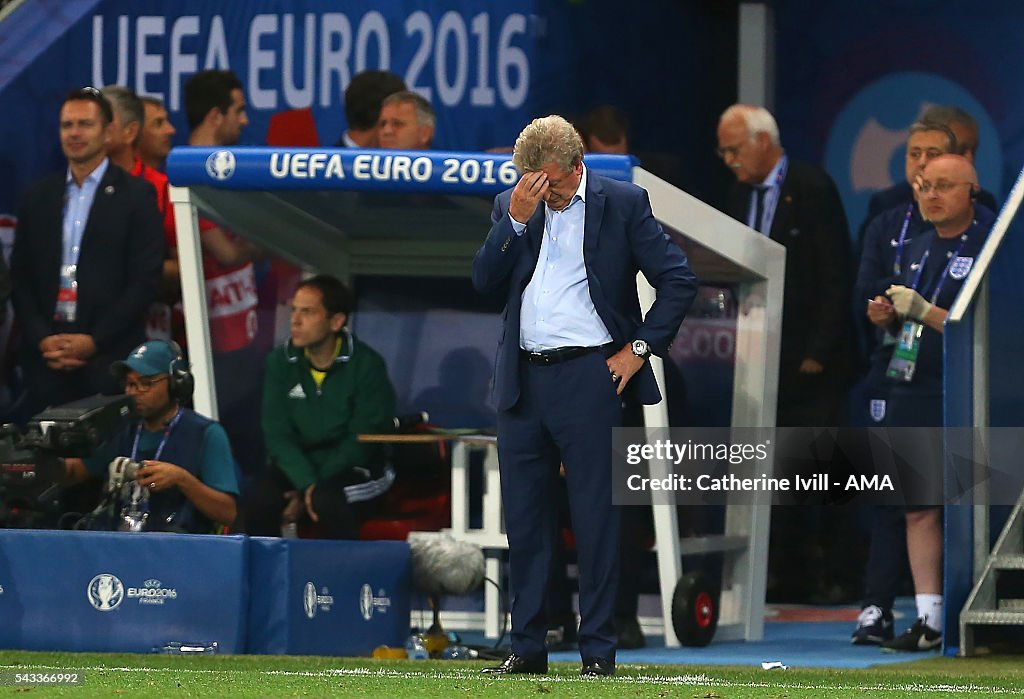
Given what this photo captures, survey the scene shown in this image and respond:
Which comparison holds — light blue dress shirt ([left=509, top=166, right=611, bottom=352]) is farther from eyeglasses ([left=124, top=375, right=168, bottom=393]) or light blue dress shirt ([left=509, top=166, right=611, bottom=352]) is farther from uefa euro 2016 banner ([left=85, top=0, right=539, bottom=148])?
uefa euro 2016 banner ([left=85, top=0, right=539, bottom=148])

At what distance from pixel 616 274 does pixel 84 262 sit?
3.78 m

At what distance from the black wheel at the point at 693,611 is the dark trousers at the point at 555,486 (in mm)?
2470

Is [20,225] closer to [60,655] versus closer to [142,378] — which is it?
[142,378]

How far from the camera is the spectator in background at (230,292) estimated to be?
10.4 meters

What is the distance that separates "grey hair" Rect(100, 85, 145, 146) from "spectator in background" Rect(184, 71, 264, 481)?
366 mm

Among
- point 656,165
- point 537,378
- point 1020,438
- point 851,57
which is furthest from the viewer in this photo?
point 851,57

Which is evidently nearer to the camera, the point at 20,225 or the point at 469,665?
the point at 469,665

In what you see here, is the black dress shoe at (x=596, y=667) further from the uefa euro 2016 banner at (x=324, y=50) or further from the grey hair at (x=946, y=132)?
the uefa euro 2016 banner at (x=324, y=50)

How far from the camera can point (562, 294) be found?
7184 millimetres

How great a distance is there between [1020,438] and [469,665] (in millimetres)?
2540

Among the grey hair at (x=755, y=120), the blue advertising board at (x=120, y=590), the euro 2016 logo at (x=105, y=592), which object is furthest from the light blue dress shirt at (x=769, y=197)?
the euro 2016 logo at (x=105, y=592)

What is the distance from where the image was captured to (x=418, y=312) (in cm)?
1134

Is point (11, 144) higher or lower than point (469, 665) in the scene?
higher

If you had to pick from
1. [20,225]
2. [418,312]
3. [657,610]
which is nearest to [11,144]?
[20,225]
